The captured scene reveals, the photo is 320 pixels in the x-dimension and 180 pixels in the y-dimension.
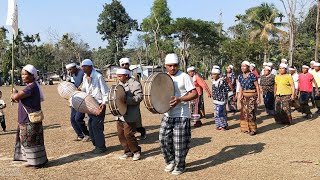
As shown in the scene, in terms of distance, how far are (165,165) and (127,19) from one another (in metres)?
60.6

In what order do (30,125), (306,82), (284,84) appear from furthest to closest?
1. (306,82)
2. (284,84)
3. (30,125)

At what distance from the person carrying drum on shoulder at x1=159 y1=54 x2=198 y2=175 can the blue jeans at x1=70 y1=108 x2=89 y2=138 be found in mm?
2750

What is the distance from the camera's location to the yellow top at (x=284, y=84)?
10047 millimetres

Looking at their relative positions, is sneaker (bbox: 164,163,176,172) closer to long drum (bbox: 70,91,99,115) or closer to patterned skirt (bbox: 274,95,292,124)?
long drum (bbox: 70,91,99,115)

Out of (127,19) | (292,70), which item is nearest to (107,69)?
(127,19)

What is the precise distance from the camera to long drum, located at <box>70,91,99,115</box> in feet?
22.9

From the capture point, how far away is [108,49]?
67.4 meters

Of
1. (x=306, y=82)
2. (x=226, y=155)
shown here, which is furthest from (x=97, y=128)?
(x=306, y=82)

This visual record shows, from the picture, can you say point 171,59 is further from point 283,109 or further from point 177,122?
point 283,109

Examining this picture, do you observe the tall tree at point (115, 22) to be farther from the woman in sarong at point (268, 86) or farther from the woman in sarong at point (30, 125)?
the woman in sarong at point (30, 125)

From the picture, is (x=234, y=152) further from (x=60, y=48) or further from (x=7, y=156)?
(x=60, y=48)

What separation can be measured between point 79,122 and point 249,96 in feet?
13.5

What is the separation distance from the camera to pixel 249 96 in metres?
8.90

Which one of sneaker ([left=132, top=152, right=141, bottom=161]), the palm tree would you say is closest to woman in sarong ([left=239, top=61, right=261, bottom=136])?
sneaker ([left=132, top=152, right=141, bottom=161])
